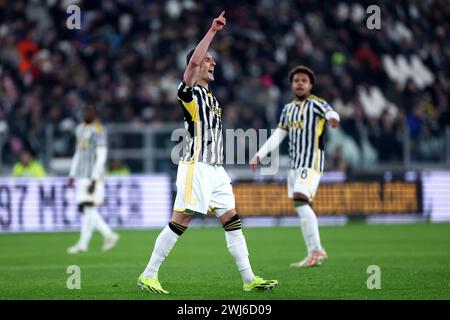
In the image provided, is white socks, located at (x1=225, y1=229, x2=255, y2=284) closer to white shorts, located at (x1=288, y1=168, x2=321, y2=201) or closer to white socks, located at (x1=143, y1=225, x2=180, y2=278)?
white socks, located at (x1=143, y1=225, x2=180, y2=278)

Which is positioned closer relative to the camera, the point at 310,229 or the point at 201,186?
the point at 201,186

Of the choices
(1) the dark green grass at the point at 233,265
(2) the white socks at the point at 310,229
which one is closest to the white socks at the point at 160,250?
(1) the dark green grass at the point at 233,265

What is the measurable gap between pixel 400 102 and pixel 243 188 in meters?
6.45

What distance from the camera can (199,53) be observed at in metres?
9.54

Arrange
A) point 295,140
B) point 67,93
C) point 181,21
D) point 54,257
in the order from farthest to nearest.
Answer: point 181,21 → point 67,93 → point 54,257 → point 295,140

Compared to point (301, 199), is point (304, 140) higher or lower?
higher

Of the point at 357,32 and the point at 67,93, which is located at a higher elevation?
the point at 357,32

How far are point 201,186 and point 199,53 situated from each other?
139 centimetres

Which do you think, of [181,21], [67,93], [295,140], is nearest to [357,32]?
[181,21]

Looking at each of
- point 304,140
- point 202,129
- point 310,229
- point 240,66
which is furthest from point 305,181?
point 240,66

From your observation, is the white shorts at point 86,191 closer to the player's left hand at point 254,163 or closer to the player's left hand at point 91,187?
the player's left hand at point 91,187

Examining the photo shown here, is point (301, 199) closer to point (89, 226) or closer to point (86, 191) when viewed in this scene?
point (89, 226)
